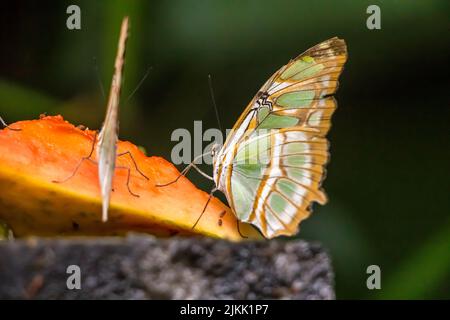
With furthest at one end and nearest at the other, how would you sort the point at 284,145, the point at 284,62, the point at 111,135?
1. the point at 284,62
2. the point at 284,145
3. the point at 111,135

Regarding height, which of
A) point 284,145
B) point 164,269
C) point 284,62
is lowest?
point 164,269

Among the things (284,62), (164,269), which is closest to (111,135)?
(164,269)

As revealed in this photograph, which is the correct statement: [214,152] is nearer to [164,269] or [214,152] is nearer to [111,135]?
[111,135]

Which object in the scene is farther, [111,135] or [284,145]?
[284,145]

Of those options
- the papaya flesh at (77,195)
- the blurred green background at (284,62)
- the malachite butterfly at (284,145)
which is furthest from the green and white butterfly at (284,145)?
the blurred green background at (284,62)

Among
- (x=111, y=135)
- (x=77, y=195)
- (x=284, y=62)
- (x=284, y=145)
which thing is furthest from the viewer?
(x=284, y=62)

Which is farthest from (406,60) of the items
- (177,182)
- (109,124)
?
(109,124)

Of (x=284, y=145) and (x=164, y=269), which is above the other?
(x=284, y=145)

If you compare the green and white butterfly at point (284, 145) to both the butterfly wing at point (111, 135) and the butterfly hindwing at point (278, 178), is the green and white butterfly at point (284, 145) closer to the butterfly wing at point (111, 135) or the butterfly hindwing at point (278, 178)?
the butterfly hindwing at point (278, 178)
